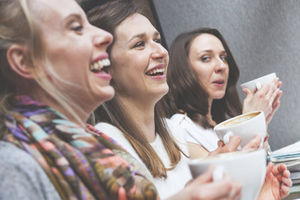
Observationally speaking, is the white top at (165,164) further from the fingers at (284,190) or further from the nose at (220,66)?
the nose at (220,66)

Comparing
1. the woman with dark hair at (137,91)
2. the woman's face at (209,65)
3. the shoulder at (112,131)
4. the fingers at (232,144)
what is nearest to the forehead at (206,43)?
the woman's face at (209,65)

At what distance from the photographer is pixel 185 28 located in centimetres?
202

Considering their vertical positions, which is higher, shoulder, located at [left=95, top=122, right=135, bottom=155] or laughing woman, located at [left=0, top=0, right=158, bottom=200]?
laughing woman, located at [left=0, top=0, right=158, bottom=200]

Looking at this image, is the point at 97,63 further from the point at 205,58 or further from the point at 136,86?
the point at 205,58

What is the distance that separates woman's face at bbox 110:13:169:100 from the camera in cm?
96

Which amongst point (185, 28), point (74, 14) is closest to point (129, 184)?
point (74, 14)

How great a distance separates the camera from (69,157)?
0.56 meters

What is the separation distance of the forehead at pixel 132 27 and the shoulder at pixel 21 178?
53 cm

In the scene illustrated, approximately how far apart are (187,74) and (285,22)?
758 millimetres

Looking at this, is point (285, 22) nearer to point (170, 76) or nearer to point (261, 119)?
point (170, 76)

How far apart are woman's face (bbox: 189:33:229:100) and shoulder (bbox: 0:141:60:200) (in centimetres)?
110

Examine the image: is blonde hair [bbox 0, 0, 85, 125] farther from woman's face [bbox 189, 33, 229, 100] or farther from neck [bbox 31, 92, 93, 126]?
woman's face [bbox 189, 33, 229, 100]

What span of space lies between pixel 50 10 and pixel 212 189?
0.43m

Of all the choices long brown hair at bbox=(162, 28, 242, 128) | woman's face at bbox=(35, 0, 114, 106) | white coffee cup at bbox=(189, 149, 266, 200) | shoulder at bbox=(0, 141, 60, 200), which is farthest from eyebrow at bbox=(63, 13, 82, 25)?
long brown hair at bbox=(162, 28, 242, 128)
